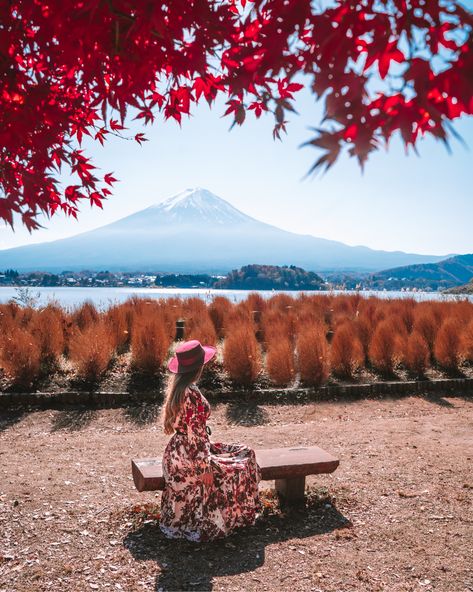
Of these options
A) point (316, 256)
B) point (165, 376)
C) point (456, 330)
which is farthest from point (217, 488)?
point (316, 256)

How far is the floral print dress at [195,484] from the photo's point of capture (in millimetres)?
3377

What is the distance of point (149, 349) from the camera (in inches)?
293

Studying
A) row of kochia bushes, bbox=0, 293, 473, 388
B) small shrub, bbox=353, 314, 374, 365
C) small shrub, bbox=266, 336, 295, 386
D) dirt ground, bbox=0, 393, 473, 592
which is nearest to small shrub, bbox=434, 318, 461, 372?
row of kochia bushes, bbox=0, 293, 473, 388

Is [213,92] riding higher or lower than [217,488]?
higher

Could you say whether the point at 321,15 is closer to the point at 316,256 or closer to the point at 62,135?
the point at 62,135

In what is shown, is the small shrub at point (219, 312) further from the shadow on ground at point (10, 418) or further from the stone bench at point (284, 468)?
the stone bench at point (284, 468)

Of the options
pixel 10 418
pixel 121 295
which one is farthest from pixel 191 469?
pixel 121 295

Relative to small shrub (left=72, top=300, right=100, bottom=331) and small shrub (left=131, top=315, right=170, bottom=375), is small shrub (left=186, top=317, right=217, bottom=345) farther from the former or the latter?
small shrub (left=72, top=300, right=100, bottom=331)

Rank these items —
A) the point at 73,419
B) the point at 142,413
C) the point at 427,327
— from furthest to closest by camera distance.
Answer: the point at 427,327, the point at 142,413, the point at 73,419

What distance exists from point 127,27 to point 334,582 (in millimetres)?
2775

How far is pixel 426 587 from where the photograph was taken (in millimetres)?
2898

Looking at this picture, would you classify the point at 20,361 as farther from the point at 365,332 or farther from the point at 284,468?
the point at 365,332

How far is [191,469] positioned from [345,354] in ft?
15.9

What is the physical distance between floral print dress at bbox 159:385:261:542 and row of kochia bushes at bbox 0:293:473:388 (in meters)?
3.81
